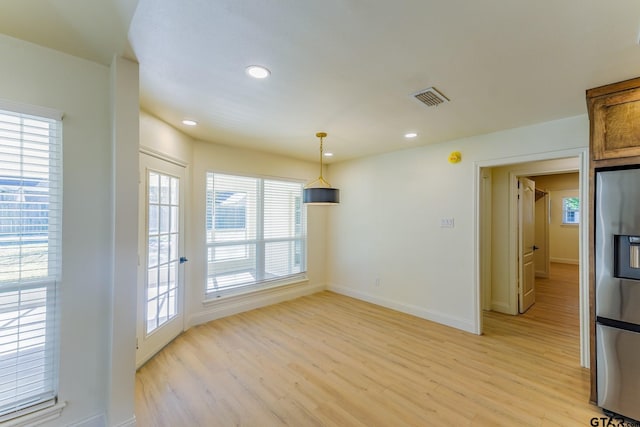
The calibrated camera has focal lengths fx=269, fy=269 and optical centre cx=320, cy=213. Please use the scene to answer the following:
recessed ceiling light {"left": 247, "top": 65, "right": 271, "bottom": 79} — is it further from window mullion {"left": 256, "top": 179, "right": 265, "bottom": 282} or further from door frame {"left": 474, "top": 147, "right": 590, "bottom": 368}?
door frame {"left": 474, "top": 147, "right": 590, "bottom": 368}

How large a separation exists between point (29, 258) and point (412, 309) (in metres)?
4.20

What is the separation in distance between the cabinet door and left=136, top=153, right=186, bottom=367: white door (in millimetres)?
4019

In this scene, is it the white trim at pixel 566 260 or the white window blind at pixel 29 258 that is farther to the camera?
the white trim at pixel 566 260

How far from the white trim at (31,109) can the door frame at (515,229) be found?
411cm

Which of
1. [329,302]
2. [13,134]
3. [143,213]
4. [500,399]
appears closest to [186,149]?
[143,213]

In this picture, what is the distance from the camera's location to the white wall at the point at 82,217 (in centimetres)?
176

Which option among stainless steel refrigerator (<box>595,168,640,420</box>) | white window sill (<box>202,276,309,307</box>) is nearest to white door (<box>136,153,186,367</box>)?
white window sill (<box>202,276,309,307</box>)

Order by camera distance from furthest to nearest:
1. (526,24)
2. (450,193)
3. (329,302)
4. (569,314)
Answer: (329,302), (569,314), (450,193), (526,24)

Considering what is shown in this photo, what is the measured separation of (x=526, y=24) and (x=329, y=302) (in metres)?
4.22

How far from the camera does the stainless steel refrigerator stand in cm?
194

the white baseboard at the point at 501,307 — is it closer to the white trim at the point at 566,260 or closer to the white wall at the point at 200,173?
the white wall at the point at 200,173

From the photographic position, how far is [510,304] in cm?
412

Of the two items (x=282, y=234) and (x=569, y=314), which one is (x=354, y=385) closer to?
(x=282, y=234)

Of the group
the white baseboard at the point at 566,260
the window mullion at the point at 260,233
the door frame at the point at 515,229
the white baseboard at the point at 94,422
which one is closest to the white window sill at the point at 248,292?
the window mullion at the point at 260,233
